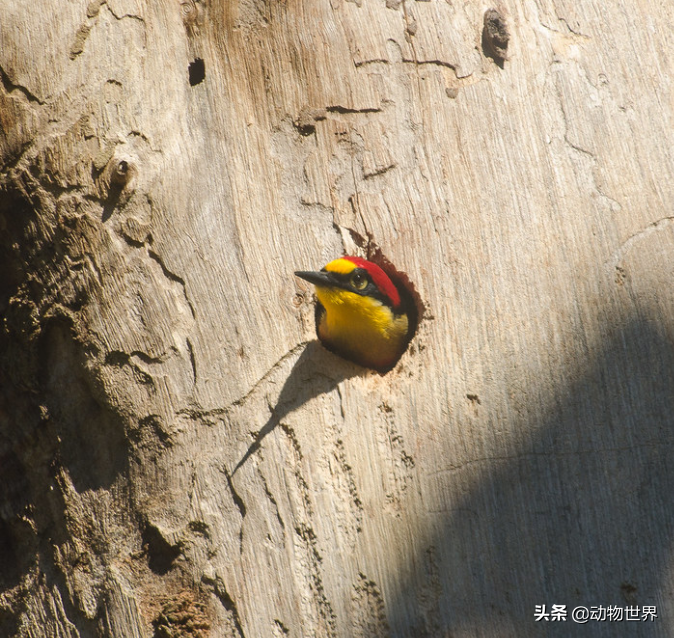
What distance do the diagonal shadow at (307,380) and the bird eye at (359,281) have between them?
13.9 inches

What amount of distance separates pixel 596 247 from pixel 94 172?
6.24ft

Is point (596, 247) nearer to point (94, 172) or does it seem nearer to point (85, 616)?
point (94, 172)

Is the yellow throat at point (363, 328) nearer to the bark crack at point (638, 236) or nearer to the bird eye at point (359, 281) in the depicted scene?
the bird eye at point (359, 281)

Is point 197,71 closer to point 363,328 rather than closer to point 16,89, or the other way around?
point 16,89

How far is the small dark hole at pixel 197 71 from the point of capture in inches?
99.9

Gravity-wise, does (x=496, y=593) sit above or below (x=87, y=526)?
below

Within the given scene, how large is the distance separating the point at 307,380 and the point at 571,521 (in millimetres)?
972

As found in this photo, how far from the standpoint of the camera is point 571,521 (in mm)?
1838

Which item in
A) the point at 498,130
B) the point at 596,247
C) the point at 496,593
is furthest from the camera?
the point at 498,130

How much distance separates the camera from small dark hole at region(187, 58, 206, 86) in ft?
8.32

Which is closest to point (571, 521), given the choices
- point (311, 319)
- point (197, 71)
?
point (311, 319)

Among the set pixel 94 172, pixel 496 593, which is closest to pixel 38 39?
pixel 94 172

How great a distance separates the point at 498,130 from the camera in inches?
90.3

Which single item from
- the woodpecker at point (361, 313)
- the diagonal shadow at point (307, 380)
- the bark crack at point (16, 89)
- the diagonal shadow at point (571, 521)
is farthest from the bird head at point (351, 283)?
the bark crack at point (16, 89)
